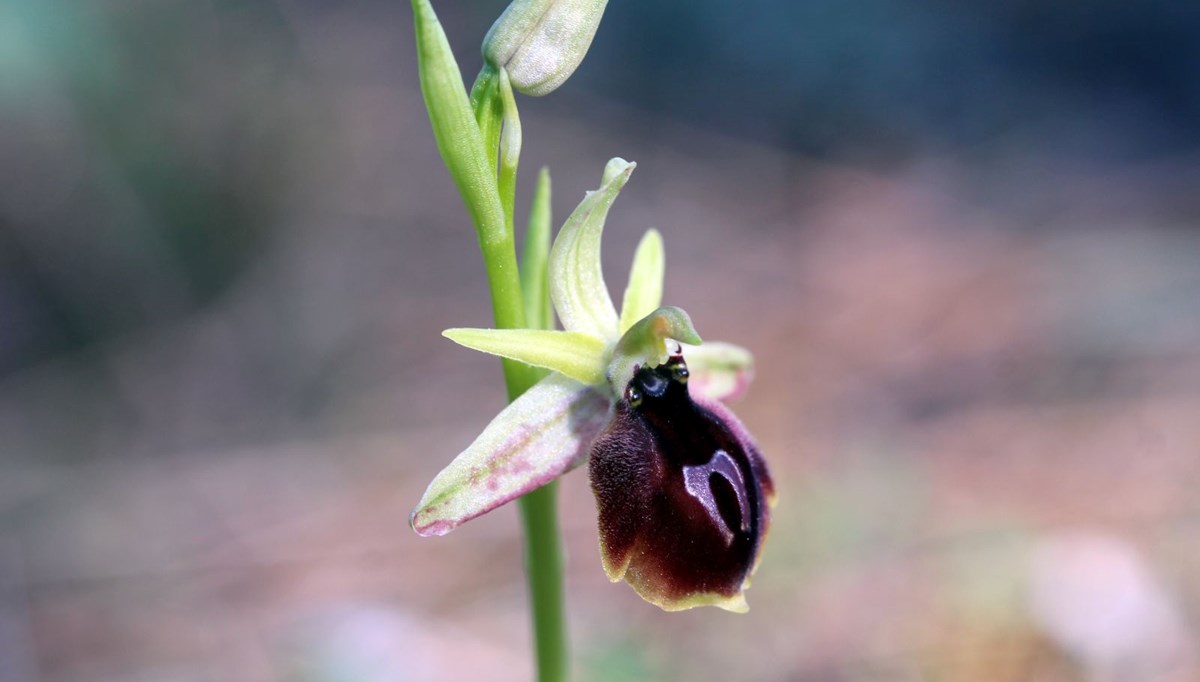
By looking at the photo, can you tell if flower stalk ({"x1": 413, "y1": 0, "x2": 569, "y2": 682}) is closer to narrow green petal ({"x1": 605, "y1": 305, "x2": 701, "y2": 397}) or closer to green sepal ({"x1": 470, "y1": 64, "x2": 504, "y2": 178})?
green sepal ({"x1": 470, "y1": 64, "x2": 504, "y2": 178})

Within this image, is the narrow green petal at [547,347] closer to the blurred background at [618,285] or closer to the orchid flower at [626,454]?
the orchid flower at [626,454]

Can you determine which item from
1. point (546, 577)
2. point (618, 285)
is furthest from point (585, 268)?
point (618, 285)

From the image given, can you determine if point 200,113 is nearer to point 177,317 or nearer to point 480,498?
point 177,317

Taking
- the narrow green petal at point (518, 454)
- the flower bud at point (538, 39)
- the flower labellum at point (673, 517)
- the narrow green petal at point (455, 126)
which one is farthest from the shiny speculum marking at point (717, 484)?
the flower bud at point (538, 39)

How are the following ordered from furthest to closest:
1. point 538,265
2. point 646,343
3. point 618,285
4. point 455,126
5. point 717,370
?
point 618,285, point 717,370, point 538,265, point 646,343, point 455,126

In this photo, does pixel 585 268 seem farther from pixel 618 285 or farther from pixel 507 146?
pixel 618 285

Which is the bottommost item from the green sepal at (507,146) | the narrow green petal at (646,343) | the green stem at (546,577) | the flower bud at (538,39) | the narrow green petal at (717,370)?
the green stem at (546,577)

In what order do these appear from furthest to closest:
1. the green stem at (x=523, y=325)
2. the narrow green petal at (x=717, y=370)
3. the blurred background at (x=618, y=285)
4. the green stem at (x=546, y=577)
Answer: the blurred background at (x=618, y=285), the narrow green petal at (x=717, y=370), the green stem at (x=546, y=577), the green stem at (x=523, y=325)

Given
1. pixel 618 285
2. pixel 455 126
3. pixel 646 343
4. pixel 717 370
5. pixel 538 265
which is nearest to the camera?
pixel 455 126

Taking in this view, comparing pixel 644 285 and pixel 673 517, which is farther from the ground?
pixel 644 285
